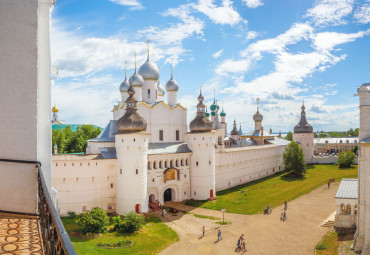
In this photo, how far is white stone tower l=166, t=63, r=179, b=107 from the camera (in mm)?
29297

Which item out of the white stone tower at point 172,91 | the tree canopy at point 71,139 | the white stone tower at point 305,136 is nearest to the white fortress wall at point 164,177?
the white stone tower at point 172,91

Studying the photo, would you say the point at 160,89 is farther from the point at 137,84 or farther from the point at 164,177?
the point at 164,177

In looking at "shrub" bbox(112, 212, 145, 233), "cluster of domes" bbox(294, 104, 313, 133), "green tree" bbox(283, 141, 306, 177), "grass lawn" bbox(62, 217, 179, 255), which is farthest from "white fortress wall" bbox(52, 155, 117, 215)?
"cluster of domes" bbox(294, 104, 313, 133)

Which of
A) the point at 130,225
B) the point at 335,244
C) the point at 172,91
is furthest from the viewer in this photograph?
the point at 172,91

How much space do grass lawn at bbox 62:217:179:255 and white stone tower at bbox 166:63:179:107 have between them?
13.0 metres

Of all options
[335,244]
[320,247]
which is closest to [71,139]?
[320,247]

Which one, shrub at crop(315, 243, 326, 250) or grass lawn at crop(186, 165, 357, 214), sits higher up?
grass lawn at crop(186, 165, 357, 214)

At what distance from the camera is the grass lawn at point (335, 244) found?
14701mm

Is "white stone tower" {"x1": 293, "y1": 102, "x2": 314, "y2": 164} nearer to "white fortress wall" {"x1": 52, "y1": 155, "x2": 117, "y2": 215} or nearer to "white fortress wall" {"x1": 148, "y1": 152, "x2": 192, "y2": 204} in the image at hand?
"white fortress wall" {"x1": 148, "y1": 152, "x2": 192, "y2": 204}

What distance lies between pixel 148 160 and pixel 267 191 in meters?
12.0

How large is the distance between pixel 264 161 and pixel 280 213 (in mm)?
17140

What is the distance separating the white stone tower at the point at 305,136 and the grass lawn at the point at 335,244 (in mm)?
29053

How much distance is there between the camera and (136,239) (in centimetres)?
1677

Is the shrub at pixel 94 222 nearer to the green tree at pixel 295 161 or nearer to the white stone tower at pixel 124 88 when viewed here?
the white stone tower at pixel 124 88
